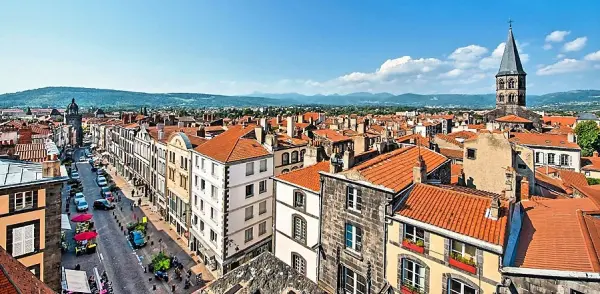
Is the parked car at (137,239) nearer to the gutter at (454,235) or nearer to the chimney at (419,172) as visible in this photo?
the gutter at (454,235)

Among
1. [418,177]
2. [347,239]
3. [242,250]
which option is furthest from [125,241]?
[418,177]

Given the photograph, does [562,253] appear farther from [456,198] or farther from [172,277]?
[172,277]

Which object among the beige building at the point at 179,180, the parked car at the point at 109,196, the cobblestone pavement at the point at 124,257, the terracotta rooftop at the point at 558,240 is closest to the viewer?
the terracotta rooftop at the point at 558,240

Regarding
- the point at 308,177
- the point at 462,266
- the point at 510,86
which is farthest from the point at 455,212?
the point at 510,86

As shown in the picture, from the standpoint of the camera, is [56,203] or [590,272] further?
[56,203]

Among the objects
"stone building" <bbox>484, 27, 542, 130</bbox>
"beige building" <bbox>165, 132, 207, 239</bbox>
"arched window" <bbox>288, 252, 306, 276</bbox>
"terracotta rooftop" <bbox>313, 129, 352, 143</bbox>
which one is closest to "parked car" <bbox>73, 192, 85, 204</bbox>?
"beige building" <bbox>165, 132, 207, 239</bbox>

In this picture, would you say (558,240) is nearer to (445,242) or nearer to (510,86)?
(445,242)

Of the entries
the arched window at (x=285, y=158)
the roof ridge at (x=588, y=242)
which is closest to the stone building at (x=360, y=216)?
the roof ridge at (x=588, y=242)
